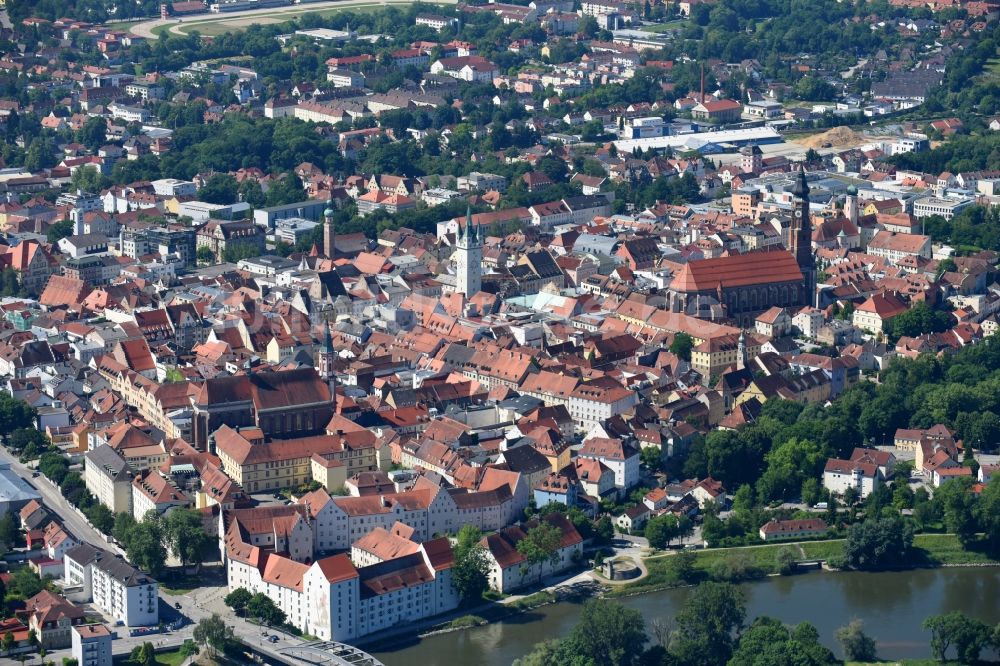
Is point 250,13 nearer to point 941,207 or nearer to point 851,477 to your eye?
point 941,207

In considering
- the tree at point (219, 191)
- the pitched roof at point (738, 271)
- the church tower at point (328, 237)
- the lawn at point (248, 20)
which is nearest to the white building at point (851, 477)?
the pitched roof at point (738, 271)

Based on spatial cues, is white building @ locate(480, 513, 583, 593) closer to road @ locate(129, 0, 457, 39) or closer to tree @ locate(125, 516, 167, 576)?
tree @ locate(125, 516, 167, 576)

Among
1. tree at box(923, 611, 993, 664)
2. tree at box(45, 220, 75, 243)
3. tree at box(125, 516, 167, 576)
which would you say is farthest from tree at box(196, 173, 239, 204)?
tree at box(923, 611, 993, 664)

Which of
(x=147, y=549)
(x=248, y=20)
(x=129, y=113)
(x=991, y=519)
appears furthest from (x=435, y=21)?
(x=147, y=549)

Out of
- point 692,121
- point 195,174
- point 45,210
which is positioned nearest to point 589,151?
point 692,121

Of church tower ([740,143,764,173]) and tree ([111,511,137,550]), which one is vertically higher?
tree ([111,511,137,550])

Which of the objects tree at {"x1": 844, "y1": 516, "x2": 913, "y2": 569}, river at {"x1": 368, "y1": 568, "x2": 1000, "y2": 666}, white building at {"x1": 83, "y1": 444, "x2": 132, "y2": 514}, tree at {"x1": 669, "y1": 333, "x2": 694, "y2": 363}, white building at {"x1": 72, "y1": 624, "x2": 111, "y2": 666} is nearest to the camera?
white building at {"x1": 72, "y1": 624, "x2": 111, "y2": 666}
